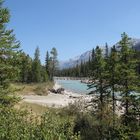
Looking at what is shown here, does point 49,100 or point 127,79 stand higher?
point 127,79

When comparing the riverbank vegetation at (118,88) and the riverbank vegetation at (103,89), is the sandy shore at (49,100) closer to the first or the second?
the riverbank vegetation at (103,89)

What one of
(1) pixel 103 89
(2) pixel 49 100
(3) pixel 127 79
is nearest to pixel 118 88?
(3) pixel 127 79

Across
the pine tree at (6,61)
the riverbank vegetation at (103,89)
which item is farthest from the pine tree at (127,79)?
the pine tree at (6,61)

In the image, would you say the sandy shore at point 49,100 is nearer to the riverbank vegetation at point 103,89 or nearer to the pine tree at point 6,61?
the riverbank vegetation at point 103,89

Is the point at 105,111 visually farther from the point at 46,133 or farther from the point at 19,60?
the point at 46,133

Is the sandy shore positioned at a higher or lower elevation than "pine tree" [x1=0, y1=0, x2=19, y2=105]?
lower

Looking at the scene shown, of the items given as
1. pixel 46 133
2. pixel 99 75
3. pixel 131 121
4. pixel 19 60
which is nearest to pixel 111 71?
pixel 99 75

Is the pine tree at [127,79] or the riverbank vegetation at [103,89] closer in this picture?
the riverbank vegetation at [103,89]

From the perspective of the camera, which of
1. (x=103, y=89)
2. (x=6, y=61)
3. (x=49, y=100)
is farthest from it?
(x=49, y=100)

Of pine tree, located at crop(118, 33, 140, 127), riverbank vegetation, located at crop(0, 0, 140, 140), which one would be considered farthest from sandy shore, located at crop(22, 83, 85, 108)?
pine tree, located at crop(118, 33, 140, 127)

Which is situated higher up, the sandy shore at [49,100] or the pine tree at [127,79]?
the pine tree at [127,79]

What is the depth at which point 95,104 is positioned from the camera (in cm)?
3381

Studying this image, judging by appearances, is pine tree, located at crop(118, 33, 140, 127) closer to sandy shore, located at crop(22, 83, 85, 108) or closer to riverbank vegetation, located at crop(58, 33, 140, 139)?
riverbank vegetation, located at crop(58, 33, 140, 139)

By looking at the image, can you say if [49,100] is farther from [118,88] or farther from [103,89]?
[118,88]
